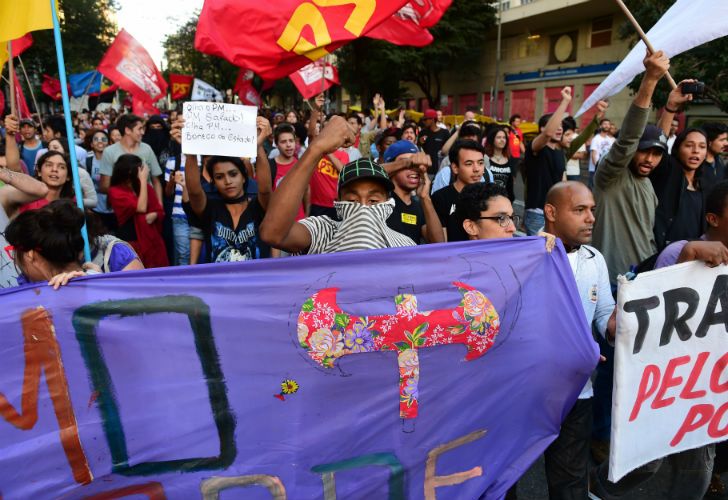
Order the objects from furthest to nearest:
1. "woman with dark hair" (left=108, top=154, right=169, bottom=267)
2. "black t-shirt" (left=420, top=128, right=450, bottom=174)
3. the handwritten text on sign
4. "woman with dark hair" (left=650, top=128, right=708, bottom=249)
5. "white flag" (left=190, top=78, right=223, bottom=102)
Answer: "white flag" (left=190, top=78, right=223, bottom=102)
"black t-shirt" (left=420, top=128, right=450, bottom=174)
"woman with dark hair" (left=108, top=154, right=169, bottom=267)
"woman with dark hair" (left=650, top=128, right=708, bottom=249)
the handwritten text on sign

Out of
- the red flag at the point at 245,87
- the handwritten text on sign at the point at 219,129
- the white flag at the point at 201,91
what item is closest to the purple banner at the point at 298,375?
the handwritten text on sign at the point at 219,129

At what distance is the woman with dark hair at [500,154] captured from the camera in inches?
229

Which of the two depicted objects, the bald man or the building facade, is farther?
the building facade

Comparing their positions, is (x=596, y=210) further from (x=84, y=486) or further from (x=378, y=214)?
(x=84, y=486)

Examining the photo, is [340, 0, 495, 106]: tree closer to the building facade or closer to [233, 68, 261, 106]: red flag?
the building facade

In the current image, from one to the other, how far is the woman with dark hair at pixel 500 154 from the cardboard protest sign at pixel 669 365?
3.39 meters

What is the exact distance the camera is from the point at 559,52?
29.8 m

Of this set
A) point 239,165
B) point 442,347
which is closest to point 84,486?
point 442,347

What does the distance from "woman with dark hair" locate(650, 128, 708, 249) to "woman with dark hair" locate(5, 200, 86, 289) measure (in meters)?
3.69

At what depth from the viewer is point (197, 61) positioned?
4972 centimetres

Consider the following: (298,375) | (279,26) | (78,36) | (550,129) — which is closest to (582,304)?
(298,375)

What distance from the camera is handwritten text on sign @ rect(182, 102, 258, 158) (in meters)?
3.53

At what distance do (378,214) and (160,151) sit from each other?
5.95 meters

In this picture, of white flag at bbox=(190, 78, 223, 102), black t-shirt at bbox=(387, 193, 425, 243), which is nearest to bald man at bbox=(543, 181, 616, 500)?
black t-shirt at bbox=(387, 193, 425, 243)
